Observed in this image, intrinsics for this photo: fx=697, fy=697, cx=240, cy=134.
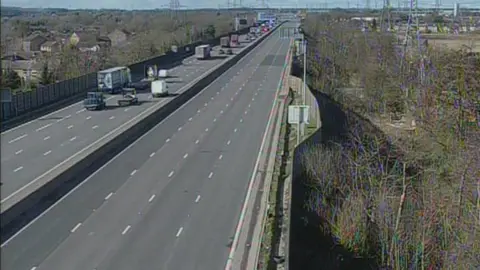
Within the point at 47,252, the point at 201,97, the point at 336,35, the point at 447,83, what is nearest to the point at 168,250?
the point at 47,252

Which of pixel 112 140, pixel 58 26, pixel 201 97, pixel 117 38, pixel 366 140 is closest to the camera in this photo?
pixel 112 140

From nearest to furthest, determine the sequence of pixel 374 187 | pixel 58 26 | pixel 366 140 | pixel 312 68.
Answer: pixel 374 187
pixel 366 140
pixel 312 68
pixel 58 26

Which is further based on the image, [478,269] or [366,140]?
[366,140]

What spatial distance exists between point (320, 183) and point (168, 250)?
1077 centimetres

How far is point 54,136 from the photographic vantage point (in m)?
30.4

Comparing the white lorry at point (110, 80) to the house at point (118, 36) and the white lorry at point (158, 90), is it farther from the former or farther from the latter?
the house at point (118, 36)

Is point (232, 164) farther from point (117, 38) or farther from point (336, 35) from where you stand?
point (117, 38)

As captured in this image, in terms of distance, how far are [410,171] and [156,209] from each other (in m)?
14.2

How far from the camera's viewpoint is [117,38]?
126500 mm

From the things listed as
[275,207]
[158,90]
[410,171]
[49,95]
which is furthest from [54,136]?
[410,171]

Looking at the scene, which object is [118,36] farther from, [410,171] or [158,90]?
[410,171]

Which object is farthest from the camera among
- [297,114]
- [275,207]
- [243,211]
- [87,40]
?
[87,40]

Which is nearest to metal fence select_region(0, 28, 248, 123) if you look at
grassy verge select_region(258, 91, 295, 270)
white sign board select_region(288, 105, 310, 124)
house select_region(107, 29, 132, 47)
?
grassy verge select_region(258, 91, 295, 270)

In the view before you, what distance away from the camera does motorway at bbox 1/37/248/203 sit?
75.6 ft
